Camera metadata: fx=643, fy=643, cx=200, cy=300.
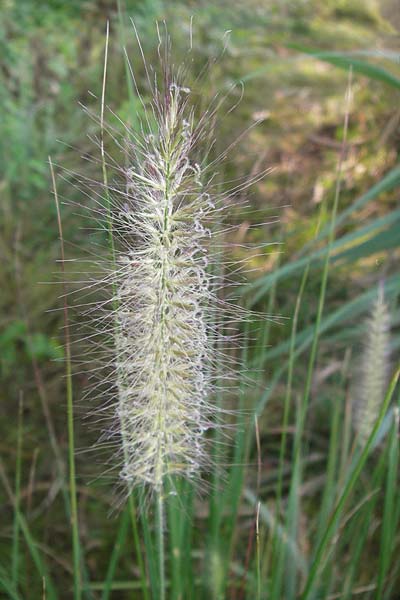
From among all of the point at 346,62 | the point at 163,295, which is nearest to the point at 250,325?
the point at 346,62

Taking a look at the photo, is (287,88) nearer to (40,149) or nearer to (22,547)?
(40,149)

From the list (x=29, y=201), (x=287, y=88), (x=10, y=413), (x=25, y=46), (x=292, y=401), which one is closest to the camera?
Answer: (x=10, y=413)

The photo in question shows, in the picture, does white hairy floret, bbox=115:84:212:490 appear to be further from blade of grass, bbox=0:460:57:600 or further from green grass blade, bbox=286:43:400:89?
green grass blade, bbox=286:43:400:89

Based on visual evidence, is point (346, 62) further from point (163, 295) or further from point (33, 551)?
point (33, 551)

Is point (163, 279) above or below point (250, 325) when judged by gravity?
above

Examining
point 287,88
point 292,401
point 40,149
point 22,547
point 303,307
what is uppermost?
point 287,88

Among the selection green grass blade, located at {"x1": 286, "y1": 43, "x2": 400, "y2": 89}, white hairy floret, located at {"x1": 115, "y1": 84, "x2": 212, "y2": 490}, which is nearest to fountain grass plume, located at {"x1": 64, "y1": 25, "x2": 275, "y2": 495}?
white hairy floret, located at {"x1": 115, "y1": 84, "x2": 212, "y2": 490}

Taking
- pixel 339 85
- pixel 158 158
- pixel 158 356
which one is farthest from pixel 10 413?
pixel 339 85
